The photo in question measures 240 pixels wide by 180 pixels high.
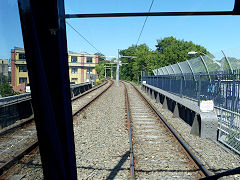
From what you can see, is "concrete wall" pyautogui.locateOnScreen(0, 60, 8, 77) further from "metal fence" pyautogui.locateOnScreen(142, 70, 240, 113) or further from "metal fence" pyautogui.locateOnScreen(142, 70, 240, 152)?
"metal fence" pyautogui.locateOnScreen(142, 70, 240, 113)

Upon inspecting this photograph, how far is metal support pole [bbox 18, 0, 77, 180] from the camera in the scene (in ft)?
5.08

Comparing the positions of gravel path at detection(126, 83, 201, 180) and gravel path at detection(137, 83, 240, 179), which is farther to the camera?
gravel path at detection(137, 83, 240, 179)

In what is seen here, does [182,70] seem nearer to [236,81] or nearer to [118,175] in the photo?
[236,81]

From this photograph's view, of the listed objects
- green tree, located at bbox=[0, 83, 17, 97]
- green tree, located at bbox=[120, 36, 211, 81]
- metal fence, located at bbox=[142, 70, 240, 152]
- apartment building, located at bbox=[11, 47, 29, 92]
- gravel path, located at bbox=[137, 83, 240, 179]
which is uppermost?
green tree, located at bbox=[120, 36, 211, 81]

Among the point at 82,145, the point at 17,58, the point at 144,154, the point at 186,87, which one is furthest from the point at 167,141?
the point at 186,87

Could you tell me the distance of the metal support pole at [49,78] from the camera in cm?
155

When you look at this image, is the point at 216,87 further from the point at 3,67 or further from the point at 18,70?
the point at 3,67

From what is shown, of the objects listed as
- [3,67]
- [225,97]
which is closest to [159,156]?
[225,97]

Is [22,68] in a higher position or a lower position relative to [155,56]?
lower

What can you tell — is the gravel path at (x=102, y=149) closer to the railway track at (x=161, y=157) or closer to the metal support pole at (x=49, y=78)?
the railway track at (x=161, y=157)

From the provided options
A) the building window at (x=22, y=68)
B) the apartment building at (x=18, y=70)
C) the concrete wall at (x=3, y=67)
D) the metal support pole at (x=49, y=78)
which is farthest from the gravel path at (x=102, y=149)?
the concrete wall at (x=3, y=67)

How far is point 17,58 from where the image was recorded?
1556mm

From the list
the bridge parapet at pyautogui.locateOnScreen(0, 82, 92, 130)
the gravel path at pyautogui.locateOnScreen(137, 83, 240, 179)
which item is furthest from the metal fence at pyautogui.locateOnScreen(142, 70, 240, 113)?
the bridge parapet at pyautogui.locateOnScreen(0, 82, 92, 130)

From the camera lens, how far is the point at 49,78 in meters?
1.70
